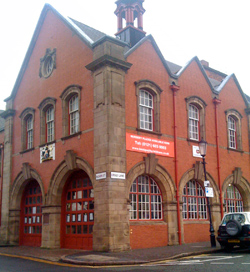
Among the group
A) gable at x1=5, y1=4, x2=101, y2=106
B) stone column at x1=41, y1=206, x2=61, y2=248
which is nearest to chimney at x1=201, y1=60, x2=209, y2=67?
gable at x1=5, y1=4, x2=101, y2=106

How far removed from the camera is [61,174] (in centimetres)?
1973

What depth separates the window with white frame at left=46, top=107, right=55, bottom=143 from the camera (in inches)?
846

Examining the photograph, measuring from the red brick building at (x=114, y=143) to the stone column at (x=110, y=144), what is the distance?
48 millimetres

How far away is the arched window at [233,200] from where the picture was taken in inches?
911

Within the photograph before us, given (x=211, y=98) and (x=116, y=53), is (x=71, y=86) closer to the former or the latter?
(x=116, y=53)

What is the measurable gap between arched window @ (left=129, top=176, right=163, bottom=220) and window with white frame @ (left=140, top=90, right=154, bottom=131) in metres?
2.62

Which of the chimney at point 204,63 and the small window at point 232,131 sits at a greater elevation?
the chimney at point 204,63

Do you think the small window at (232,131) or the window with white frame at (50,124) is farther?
the small window at (232,131)

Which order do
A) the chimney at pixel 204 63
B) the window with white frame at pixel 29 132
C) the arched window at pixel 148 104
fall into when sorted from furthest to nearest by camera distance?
the chimney at pixel 204 63, the window with white frame at pixel 29 132, the arched window at pixel 148 104

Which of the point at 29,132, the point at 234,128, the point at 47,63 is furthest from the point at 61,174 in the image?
the point at 234,128

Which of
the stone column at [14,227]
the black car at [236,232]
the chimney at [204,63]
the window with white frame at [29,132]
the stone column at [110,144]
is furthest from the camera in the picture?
the chimney at [204,63]

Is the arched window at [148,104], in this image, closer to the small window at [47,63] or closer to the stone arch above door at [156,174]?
the stone arch above door at [156,174]

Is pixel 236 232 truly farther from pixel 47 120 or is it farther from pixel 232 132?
pixel 47 120

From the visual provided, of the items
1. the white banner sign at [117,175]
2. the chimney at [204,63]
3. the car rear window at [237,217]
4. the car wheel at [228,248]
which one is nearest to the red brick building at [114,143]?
the white banner sign at [117,175]
